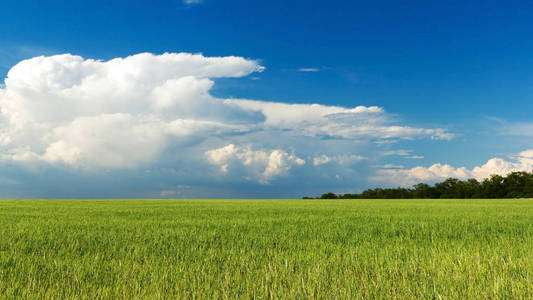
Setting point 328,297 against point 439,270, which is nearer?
point 328,297

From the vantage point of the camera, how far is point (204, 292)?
3557mm

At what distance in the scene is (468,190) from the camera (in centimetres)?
7100

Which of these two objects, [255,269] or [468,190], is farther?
[468,190]

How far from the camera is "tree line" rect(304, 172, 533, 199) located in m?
67.1

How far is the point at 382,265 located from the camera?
4.58 meters

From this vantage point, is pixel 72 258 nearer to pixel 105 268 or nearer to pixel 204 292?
pixel 105 268

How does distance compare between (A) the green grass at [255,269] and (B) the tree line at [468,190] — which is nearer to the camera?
(A) the green grass at [255,269]

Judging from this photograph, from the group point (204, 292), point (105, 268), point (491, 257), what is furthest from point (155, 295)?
point (491, 257)

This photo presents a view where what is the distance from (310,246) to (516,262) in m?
2.81

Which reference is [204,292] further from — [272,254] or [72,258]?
[72,258]

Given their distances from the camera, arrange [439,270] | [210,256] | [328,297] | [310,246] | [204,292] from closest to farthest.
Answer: [328,297] < [204,292] < [439,270] < [210,256] < [310,246]

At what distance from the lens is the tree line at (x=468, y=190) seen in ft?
220

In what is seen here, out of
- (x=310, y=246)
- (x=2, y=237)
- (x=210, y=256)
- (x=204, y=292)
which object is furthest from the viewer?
(x=2, y=237)

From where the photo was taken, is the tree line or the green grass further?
the tree line
